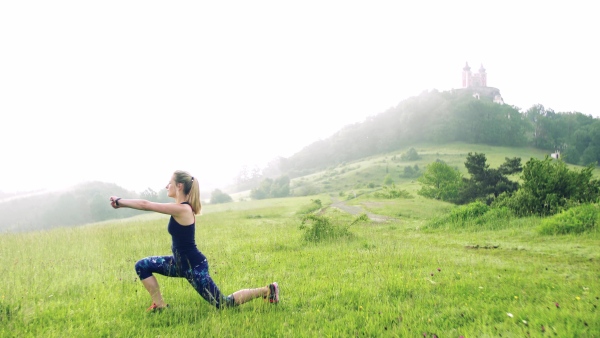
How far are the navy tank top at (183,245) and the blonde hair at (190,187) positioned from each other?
31cm

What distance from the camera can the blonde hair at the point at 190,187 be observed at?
5.10 meters

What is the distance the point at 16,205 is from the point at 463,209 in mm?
127802

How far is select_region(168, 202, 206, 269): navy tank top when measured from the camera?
16.4 feet

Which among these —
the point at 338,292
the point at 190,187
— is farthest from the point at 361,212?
the point at 190,187

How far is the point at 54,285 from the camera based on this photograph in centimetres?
683

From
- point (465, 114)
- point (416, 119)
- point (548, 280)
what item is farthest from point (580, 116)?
point (548, 280)

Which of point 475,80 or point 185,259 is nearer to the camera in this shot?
point 185,259

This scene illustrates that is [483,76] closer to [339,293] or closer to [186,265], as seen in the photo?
[339,293]

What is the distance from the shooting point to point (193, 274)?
199 inches

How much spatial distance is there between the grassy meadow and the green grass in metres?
0.02

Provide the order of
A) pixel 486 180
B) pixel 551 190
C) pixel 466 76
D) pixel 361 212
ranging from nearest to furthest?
pixel 551 190
pixel 486 180
pixel 361 212
pixel 466 76

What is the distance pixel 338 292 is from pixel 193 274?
2.47m

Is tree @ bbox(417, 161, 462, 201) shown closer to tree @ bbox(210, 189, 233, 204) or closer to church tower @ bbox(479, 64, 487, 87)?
tree @ bbox(210, 189, 233, 204)

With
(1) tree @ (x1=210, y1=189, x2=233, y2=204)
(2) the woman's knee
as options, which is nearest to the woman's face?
(2) the woman's knee
